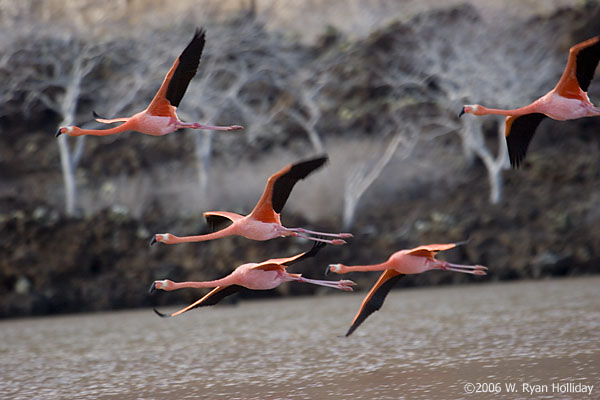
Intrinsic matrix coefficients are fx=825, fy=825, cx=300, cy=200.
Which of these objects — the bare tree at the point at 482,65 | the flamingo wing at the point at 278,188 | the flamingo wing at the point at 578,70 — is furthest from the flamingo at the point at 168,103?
the bare tree at the point at 482,65

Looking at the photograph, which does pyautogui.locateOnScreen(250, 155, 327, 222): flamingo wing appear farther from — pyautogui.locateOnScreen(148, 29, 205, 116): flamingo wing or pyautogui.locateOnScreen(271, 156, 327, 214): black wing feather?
pyautogui.locateOnScreen(148, 29, 205, 116): flamingo wing

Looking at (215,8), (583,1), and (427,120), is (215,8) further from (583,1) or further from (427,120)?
(583,1)

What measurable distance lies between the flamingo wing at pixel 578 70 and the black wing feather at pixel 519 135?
1.62 ft

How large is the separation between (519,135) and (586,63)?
89cm

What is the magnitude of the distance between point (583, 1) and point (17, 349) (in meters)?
23.5

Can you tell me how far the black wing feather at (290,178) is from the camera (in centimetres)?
552

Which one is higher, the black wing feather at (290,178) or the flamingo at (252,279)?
the black wing feather at (290,178)

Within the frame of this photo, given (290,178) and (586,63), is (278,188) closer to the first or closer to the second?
(290,178)

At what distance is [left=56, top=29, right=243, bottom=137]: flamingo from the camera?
20.2ft

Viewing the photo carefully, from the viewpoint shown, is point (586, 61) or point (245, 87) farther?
point (245, 87)

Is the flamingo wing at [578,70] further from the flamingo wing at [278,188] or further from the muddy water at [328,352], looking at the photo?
the muddy water at [328,352]

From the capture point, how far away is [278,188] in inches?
245

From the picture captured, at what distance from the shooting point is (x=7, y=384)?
11.1m

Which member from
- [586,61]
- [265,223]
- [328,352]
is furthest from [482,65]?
[265,223]
